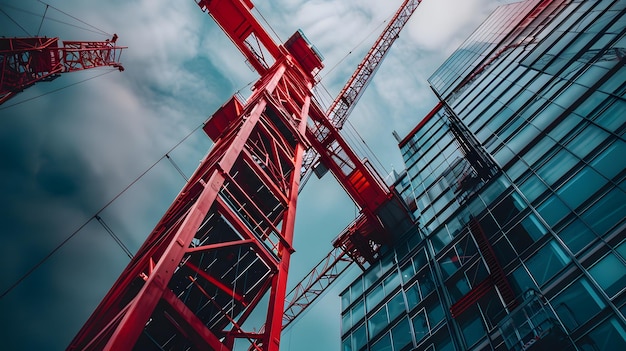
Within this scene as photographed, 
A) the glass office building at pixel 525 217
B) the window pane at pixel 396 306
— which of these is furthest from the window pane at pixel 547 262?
the window pane at pixel 396 306

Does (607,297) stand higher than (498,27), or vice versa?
(498,27)

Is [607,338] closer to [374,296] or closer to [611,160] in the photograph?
[611,160]

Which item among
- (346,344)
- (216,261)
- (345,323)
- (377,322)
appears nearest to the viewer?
(216,261)

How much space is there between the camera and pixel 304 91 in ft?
89.5

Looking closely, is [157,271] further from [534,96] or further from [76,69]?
[76,69]

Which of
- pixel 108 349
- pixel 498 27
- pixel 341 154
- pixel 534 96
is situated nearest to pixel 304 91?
pixel 341 154

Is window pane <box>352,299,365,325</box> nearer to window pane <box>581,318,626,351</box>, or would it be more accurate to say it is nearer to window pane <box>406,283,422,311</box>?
window pane <box>406,283,422,311</box>

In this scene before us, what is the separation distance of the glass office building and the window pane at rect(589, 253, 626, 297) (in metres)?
0.04

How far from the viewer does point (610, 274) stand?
14.5 m

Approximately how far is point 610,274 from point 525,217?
18.2ft

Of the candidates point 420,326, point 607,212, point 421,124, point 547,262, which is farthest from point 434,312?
point 421,124

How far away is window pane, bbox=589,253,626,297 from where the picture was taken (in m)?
14.0

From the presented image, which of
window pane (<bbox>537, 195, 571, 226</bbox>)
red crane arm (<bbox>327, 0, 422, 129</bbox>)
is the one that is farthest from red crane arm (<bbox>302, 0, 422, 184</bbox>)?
window pane (<bbox>537, 195, 571, 226</bbox>)

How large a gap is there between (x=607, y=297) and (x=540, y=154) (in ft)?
29.2
